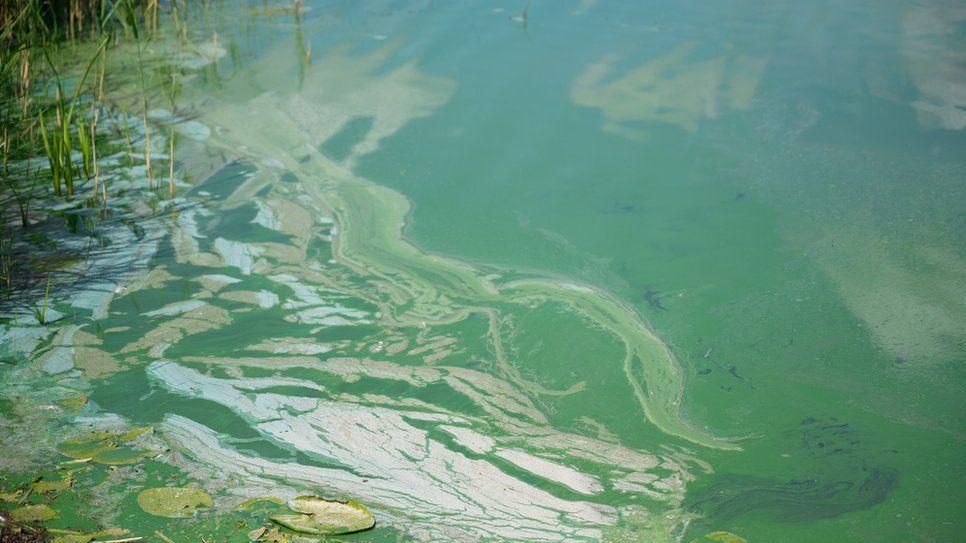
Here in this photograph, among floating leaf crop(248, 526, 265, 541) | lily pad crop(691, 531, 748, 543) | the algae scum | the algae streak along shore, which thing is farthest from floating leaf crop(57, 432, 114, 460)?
lily pad crop(691, 531, 748, 543)

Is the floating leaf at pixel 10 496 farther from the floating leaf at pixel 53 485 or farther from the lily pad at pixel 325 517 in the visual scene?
the lily pad at pixel 325 517

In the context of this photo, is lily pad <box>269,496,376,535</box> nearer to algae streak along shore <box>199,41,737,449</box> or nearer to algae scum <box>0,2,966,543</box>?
algae scum <box>0,2,966,543</box>

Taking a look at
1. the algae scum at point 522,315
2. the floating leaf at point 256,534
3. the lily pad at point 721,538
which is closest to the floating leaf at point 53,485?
the algae scum at point 522,315

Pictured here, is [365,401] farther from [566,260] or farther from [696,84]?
[696,84]

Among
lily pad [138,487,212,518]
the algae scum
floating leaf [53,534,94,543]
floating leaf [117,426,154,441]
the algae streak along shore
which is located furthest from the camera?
the algae streak along shore

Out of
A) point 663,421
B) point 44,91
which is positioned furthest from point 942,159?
point 44,91

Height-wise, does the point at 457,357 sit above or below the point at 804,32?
below
